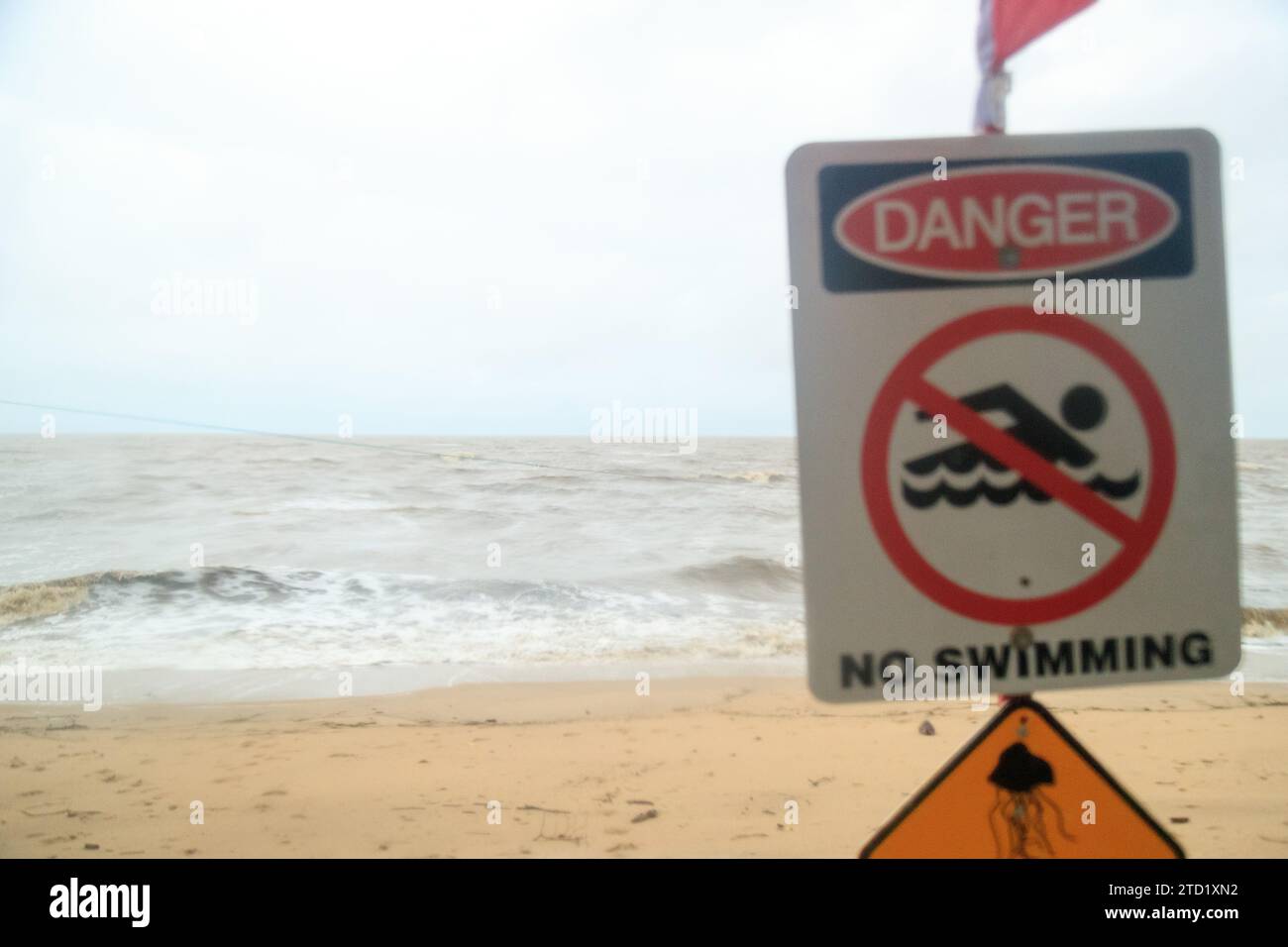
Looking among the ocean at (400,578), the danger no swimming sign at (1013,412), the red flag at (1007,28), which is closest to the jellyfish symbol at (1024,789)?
the danger no swimming sign at (1013,412)

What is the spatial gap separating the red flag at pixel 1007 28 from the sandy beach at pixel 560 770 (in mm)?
3688

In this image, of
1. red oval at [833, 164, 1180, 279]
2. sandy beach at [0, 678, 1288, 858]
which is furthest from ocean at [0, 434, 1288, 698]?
red oval at [833, 164, 1180, 279]

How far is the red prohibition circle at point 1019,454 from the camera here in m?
1.39

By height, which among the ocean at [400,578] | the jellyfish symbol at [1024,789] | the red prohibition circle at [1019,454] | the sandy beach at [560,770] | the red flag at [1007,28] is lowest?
the sandy beach at [560,770]

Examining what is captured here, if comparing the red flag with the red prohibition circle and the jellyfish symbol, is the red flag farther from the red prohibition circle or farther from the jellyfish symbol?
the jellyfish symbol

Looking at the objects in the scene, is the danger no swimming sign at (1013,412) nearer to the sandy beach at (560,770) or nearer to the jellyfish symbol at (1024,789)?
the jellyfish symbol at (1024,789)

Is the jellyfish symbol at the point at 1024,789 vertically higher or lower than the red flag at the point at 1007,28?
lower

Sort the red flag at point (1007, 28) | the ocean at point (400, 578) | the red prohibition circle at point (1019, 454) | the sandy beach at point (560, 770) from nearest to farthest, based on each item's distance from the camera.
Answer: the red prohibition circle at point (1019, 454) < the red flag at point (1007, 28) < the sandy beach at point (560, 770) < the ocean at point (400, 578)

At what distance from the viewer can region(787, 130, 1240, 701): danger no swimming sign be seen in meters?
1.39

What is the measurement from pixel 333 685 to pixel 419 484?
17.7 metres

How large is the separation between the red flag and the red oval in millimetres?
284

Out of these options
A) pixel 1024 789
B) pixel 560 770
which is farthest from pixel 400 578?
pixel 1024 789

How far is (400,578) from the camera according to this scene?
42.0 feet

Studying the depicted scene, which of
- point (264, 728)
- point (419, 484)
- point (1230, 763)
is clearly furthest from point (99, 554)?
point (1230, 763)
